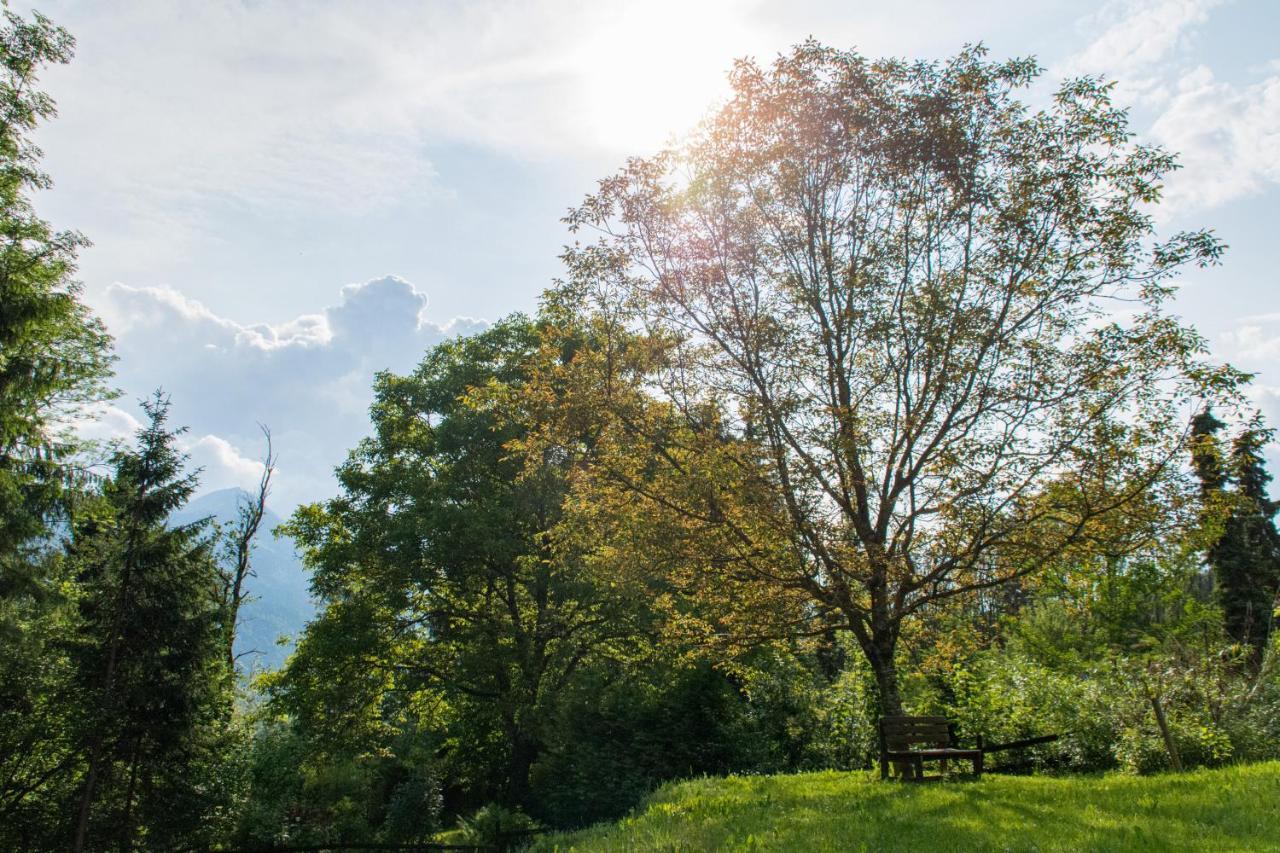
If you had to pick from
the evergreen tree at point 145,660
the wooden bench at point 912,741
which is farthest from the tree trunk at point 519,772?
the wooden bench at point 912,741

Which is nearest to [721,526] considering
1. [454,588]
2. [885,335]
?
[885,335]

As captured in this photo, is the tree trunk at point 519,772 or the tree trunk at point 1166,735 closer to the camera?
the tree trunk at point 1166,735

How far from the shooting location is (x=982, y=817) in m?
8.54

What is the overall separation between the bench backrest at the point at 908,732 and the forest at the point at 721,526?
631 millimetres

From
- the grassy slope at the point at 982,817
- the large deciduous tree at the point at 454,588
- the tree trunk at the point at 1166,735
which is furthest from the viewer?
the large deciduous tree at the point at 454,588

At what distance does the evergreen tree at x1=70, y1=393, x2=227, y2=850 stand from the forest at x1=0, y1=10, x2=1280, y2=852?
0.08 metres

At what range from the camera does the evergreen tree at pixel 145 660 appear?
58.6 ft

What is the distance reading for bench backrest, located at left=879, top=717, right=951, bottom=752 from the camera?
1219cm

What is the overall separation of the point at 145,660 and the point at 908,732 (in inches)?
697

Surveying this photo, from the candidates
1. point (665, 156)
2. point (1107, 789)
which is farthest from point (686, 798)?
point (665, 156)

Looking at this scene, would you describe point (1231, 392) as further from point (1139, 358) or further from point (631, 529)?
point (631, 529)

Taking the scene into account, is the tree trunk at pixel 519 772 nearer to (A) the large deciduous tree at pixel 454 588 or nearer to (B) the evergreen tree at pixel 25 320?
(A) the large deciduous tree at pixel 454 588

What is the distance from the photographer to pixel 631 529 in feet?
43.0

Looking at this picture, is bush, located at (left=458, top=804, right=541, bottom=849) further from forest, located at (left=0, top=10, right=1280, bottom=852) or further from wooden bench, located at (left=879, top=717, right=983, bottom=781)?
wooden bench, located at (left=879, top=717, right=983, bottom=781)
